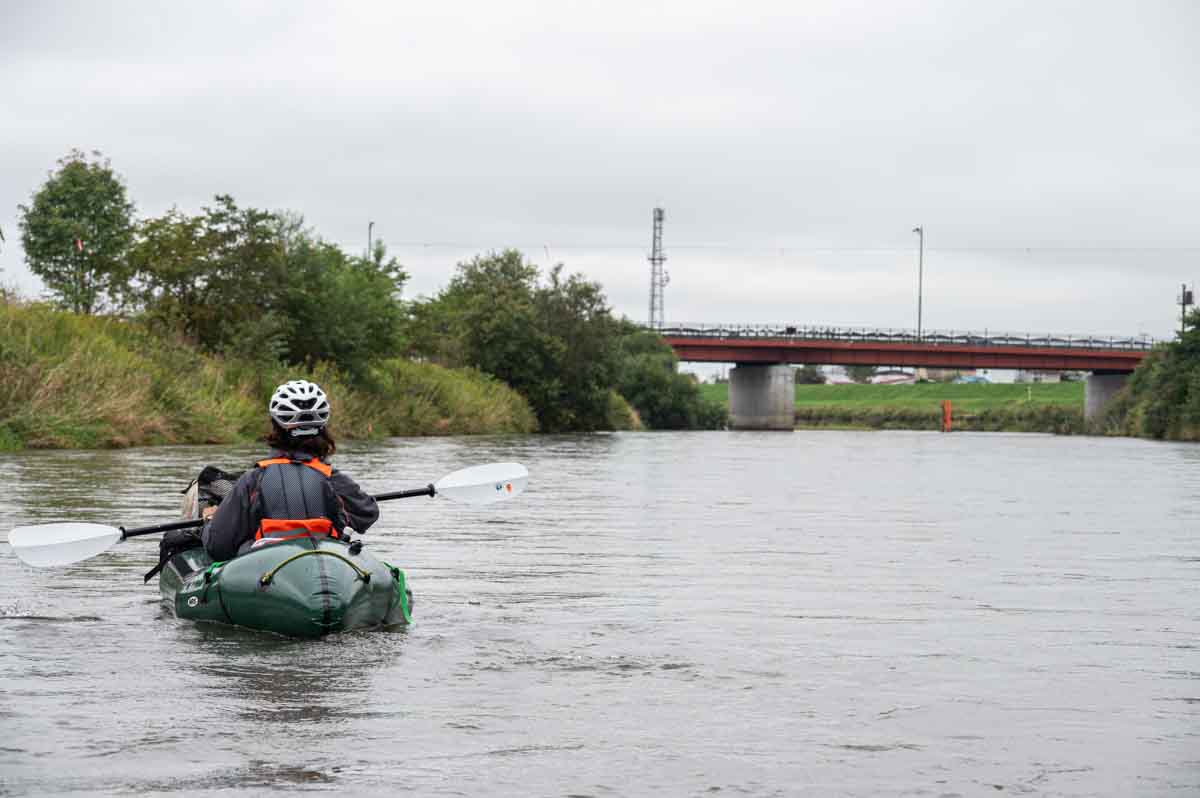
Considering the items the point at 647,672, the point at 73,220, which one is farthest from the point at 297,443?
the point at 73,220

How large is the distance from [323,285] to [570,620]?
40507 mm

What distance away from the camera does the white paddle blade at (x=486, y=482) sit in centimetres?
1152

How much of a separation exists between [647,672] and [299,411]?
2425 millimetres

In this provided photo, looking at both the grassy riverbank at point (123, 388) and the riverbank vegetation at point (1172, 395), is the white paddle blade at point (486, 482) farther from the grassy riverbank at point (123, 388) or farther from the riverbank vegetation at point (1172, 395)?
the riverbank vegetation at point (1172, 395)

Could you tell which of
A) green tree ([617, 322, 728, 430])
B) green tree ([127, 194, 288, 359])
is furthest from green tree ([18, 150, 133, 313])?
green tree ([617, 322, 728, 430])

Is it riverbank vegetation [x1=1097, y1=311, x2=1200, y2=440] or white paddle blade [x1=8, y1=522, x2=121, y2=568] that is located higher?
riverbank vegetation [x1=1097, y1=311, x2=1200, y2=440]

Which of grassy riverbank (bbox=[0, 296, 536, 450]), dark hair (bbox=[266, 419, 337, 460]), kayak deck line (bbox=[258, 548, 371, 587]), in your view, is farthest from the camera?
grassy riverbank (bbox=[0, 296, 536, 450])

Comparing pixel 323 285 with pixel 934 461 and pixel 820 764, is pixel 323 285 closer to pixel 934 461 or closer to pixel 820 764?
pixel 934 461

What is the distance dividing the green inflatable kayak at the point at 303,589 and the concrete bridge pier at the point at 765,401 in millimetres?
86897

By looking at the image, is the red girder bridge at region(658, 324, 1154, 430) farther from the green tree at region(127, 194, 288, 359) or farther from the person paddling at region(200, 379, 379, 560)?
the person paddling at region(200, 379, 379, 560)

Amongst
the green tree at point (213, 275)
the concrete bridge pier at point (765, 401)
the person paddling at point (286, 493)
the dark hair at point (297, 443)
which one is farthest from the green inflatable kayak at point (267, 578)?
the concrete bridge pier at point (765, 401)

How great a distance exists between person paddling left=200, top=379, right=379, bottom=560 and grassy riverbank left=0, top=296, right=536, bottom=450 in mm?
22300

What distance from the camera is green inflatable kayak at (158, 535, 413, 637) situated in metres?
8.91

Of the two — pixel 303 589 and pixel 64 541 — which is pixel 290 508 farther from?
pixel 64 541
